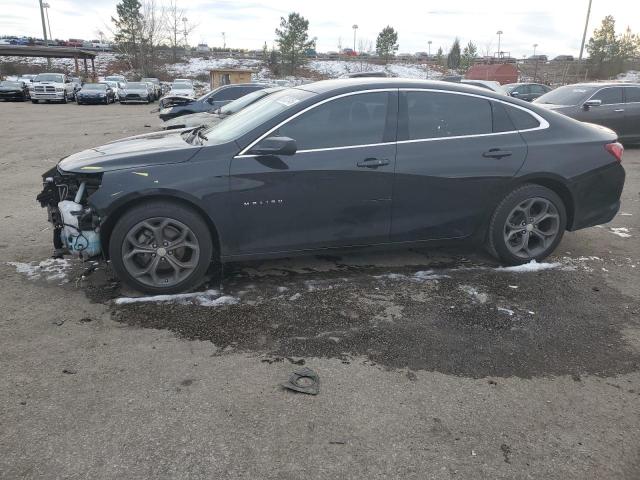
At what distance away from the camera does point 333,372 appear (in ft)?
10.3

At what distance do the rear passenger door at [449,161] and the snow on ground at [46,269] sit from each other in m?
2.97

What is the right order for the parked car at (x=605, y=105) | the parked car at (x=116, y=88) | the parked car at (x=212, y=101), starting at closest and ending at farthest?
the parked car at (x=605, y=105) → the parked car at (x=212, y=101) → the parked car at (x=116, y=88)

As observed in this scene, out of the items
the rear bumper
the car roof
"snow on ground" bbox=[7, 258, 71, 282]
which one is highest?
the car roof

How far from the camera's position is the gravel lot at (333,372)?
2.45 m

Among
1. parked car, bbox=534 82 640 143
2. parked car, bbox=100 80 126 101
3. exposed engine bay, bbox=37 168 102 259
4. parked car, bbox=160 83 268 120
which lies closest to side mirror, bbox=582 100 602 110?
parked car, bbox=534 82 640 143

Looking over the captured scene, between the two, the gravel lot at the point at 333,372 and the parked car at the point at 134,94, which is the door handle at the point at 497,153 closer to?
the gravel lot at the point at 333,372

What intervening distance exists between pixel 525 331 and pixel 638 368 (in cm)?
71

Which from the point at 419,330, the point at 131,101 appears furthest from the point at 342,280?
Result: the point at 131,101

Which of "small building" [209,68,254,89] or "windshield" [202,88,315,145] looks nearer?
"windshield" [202,88,315,145]

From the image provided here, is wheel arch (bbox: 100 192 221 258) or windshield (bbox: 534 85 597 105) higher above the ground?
windshield (bbox: 534 85 597 105)

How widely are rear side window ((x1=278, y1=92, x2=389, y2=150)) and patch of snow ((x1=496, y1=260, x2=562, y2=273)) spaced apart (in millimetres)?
1749

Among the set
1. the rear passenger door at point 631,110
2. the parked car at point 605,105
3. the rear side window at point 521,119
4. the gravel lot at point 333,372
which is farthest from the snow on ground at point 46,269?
the rear passenger door at point 631,110

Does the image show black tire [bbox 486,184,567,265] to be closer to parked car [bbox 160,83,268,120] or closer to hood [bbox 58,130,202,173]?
hood [bbox 58,130,202,173]

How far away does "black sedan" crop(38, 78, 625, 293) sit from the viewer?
4016 millimetres
